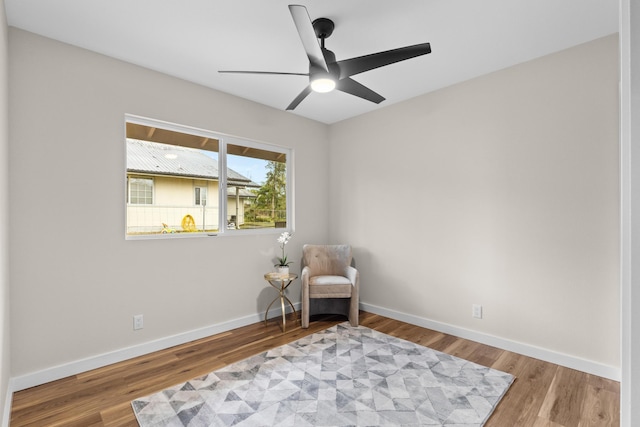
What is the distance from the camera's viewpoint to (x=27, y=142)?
7.55ft

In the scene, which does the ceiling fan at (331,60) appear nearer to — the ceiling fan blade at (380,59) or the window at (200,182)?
the ceiling fan blade at (380,59)

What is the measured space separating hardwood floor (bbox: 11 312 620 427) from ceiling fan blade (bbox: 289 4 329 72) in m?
2.43

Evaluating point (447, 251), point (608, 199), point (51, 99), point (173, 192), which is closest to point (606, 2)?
point (608, 199)

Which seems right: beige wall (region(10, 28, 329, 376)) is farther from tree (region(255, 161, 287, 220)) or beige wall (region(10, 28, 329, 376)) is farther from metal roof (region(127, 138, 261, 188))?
tree (region(255, 161, 287, 220))

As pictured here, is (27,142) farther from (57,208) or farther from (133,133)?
(133,133)

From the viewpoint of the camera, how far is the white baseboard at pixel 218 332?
2352mm

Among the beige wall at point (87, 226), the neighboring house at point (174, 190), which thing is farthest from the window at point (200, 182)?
the beige wall at point (87, 226)

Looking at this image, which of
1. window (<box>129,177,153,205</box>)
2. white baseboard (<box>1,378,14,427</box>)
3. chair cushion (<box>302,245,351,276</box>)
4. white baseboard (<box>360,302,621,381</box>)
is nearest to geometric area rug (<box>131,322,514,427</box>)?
white baseboard (<box>360,302,621,381</box>)

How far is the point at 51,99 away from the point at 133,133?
62cm

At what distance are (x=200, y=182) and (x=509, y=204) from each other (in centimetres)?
304

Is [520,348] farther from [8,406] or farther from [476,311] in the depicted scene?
[8,406]

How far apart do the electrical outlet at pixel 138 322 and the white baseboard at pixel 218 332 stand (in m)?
0.16

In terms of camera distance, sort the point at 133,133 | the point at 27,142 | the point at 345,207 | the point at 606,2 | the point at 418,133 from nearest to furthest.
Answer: the point at 606,2 < the point at 27,142 < the point at 133,133 < the point at 418,133 < the point at 345,207

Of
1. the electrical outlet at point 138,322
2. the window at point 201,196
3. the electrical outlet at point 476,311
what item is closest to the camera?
the electrical outlet at point 138,322
